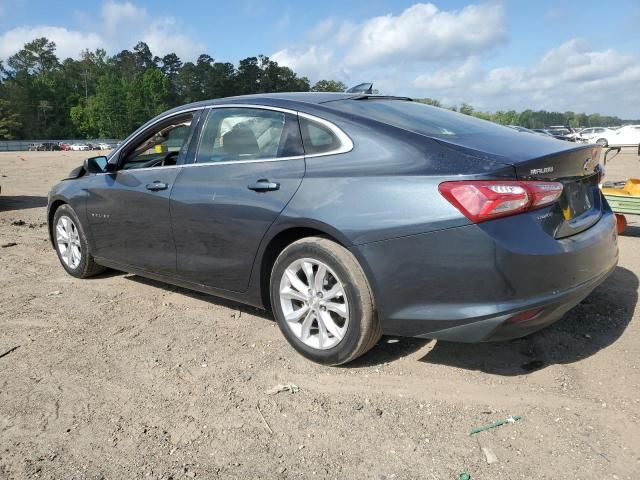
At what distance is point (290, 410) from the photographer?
2.97 meters

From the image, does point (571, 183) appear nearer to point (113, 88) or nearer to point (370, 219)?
point (370, 219)

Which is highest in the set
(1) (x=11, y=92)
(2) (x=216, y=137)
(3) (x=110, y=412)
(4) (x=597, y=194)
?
(1) (x=11, y=92)

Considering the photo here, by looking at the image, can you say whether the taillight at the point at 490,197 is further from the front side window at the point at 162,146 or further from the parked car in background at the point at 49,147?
the parked car in background at the point at 49,147

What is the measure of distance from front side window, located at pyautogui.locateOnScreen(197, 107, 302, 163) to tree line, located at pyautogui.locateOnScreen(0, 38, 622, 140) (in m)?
91.2

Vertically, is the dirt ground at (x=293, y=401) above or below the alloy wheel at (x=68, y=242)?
below

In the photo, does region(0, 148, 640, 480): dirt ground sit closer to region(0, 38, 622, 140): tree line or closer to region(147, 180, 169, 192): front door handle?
region(147, 180, 169, 192): front door handle

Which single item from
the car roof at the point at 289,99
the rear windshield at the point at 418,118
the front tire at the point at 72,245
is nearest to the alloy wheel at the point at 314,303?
the rear windshield at the point at 418,118

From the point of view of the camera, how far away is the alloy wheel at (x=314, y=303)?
3.30 meters

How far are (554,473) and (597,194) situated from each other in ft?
6.35

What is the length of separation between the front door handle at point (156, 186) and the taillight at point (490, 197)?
7.32 feet

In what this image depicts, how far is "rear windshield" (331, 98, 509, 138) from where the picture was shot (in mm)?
3346

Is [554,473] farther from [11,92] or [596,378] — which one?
[11,92]

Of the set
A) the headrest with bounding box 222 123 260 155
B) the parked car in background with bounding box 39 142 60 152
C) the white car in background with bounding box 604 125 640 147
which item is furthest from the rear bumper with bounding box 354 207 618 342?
the parked car in background with bounding box 39 142 60 152

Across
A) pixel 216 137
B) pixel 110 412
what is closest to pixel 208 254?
pixel 216 137
